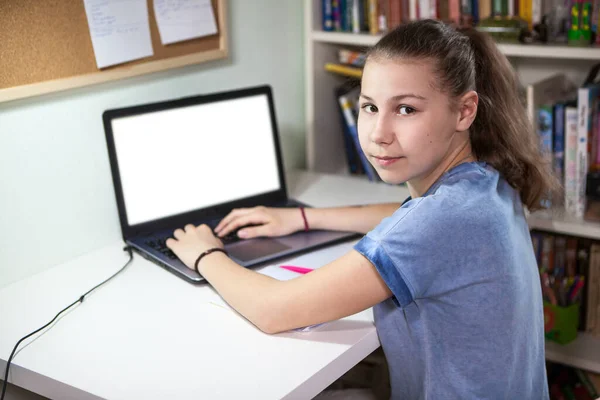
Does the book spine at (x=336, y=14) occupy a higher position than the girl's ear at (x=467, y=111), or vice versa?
the book spine at (x=336, y=14)

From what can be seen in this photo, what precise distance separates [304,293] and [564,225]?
0.84 meters

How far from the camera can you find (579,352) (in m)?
1.75

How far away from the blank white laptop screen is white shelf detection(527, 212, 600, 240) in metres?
0.63

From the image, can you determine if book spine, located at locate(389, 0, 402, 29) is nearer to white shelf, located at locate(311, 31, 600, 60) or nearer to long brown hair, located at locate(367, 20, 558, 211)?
white shelf, located at locate(311, 31, 600, 60)

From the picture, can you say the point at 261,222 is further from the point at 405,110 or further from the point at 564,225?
the point at 564,225

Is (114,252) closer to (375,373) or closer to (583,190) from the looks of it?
(375,373)

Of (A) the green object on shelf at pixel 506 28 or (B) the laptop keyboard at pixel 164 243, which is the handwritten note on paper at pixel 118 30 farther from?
(A) the green object on shelf at pixel 506 28

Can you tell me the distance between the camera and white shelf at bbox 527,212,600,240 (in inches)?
64.1

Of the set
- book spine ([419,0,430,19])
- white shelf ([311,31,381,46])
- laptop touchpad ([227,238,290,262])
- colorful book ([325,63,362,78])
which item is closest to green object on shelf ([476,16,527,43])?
book spine ([419,0,430,19])

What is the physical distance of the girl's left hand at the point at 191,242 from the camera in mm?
1354

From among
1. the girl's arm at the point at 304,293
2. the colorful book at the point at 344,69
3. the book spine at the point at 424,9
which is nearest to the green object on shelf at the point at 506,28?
the book spine at the point at 424,9

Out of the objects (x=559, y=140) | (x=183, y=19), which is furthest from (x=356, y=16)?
(x=559, y=140)

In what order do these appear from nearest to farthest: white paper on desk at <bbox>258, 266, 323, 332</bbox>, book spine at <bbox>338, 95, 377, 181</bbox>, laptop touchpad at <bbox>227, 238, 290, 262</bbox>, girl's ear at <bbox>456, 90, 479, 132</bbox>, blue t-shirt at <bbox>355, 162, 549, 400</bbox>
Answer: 1. blue t-shirt at <bbox>355, 162, 549, 400</bbox>
2. girl's ear at <bbox>456, 90, 479, 132</bbox>
3. white paper on desk at <bbox>258, 266, 323, 332</bbox>
4. laptop touchpad at <bbox>227, 238, 290, 262</bbox>
5. book spine at <bbox>338, 95, 377, 181</bbox>

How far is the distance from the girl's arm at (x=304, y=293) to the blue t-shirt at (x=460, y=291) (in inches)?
1.3
